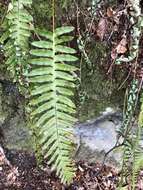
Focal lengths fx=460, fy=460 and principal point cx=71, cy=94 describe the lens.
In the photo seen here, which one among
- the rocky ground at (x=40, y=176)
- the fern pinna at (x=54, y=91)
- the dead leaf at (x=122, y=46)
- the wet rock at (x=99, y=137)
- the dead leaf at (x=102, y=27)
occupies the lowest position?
the rocky ground at (x=40, y=176)

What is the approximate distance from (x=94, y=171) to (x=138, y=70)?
2.57 ft

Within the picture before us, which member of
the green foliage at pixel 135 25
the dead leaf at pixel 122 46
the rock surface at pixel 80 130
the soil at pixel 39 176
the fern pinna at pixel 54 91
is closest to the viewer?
the fern pinna at pixel 54 91

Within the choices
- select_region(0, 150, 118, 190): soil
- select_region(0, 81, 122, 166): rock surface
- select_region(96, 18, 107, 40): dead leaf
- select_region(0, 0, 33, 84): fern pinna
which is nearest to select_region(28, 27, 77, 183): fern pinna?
select_region(0, 0, 33, 84): fern pinna

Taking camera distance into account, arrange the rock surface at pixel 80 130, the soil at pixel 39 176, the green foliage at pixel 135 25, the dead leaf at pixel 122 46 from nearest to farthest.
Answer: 1. the green foliage at pixel 135 25
2. the dead leaf at pixel 122 46
3. the rock surface at pixel 80 130
4. the soil at pixel 39 176

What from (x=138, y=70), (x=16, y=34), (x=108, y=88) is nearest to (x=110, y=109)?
(x=108, y=88)

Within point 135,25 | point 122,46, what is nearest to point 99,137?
point 122,46

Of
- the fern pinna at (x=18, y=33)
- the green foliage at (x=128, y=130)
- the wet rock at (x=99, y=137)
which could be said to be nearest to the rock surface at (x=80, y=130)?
the wet rock at (x=99, y=137)

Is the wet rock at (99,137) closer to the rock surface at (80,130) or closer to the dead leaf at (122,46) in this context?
the rock surface at (80,130)

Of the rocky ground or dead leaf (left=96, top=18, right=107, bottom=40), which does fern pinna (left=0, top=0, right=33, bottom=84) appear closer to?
dead leaf (left=96, top=18, right=107, bottom=40)

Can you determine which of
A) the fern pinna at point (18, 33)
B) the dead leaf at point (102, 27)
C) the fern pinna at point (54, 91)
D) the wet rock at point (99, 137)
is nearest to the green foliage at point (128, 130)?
the wet rock at point (99, 137)

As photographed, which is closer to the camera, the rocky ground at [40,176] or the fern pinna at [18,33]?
the fern pinna at [18,33]

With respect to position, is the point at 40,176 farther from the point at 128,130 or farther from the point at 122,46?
the point at 122,46

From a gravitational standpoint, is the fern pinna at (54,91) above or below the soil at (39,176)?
above

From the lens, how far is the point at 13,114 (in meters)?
2.78
